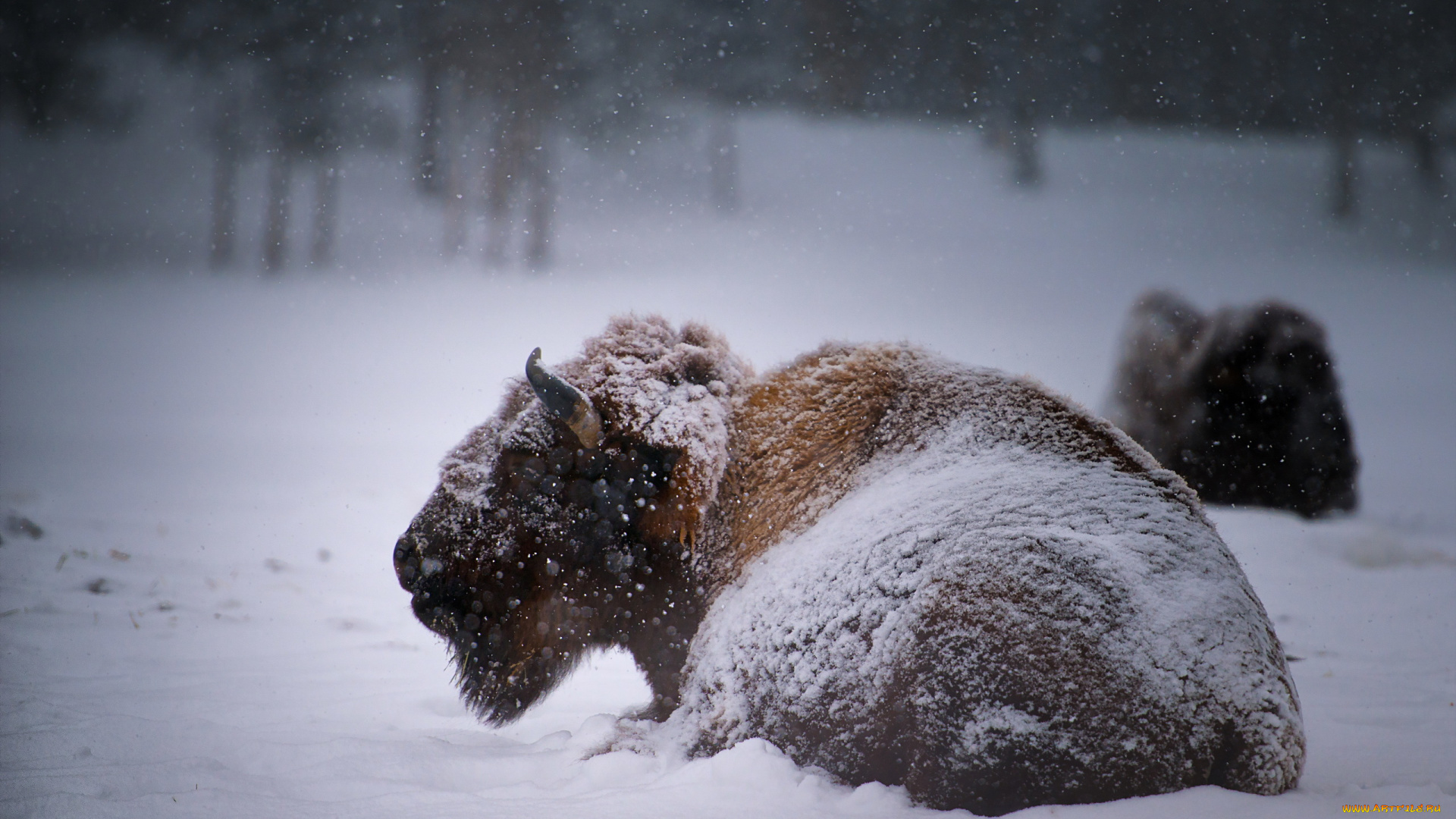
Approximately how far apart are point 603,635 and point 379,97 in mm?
5254

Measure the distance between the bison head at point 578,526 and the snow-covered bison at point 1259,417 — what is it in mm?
3360

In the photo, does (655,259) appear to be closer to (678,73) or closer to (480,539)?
(678,73)

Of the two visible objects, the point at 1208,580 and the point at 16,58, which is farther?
the point at 16,58

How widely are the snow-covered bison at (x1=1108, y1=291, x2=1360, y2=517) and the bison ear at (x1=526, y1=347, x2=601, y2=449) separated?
3.59 m

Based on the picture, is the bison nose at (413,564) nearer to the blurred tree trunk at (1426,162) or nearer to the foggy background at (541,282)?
the foggy background at (541,282)

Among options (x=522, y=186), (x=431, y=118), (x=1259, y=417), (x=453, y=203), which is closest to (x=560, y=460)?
(x=1259, y=417)

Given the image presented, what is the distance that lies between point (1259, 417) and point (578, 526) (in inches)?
168

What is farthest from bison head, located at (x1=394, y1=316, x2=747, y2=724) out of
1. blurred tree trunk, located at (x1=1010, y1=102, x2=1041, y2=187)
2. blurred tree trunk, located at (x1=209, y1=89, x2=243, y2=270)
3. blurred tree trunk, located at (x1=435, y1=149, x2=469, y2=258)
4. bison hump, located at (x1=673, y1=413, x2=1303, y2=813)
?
blurred tree trunk, located at (x1=435, y1=149, x2=469, y2=258)

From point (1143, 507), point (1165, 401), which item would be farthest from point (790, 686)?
point (1165, 401)

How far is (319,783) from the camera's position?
4.47 feet

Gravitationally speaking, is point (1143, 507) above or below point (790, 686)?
above

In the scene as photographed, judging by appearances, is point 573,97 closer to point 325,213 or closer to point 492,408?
point 325,213

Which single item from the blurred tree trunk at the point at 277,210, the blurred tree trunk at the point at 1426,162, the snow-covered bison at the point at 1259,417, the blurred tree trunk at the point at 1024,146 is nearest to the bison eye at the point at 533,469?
the snow-covered bison at the point at 1259,417

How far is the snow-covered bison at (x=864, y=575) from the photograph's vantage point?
1146mm
